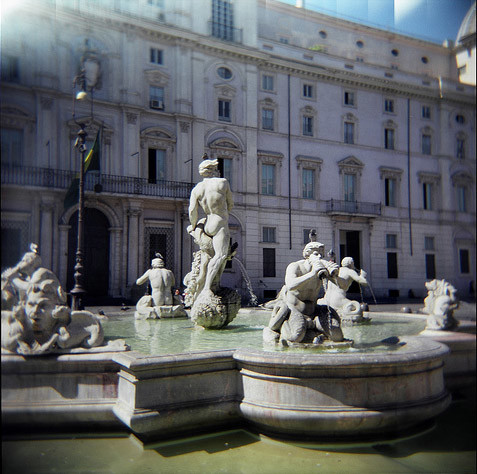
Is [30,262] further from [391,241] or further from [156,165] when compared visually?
[156,165]

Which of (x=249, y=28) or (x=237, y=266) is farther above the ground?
(x=249, y=28)

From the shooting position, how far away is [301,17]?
8.99ft

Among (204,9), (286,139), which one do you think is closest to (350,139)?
(286,139)

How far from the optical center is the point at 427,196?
293 centimetres

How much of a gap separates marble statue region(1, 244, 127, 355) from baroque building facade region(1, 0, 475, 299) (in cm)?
30

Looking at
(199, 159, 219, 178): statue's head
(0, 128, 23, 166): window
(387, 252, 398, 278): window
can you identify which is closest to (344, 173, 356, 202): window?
(387, 252, 398, 278): window

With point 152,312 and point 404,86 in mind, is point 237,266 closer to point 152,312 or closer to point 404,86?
point 152,312

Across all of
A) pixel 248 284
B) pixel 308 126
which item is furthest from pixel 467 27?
pixel 248 284

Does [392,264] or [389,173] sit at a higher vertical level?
[389,173]

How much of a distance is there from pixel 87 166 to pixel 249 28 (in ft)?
8.61

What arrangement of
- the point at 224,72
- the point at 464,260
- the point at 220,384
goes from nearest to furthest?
the point at 464,260 → the point at 220,384 → the point at 224,72

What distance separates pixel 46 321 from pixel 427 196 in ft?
8.25

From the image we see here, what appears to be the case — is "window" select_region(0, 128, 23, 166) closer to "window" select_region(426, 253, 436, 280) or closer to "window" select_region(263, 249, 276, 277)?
"window" select_region(263, 249, 276, 277)

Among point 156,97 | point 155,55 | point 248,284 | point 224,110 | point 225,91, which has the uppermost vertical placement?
point 155,55
